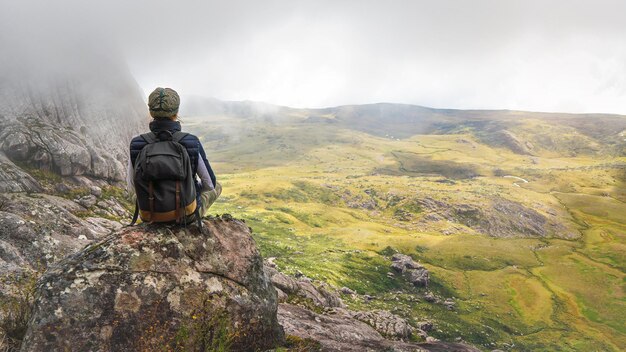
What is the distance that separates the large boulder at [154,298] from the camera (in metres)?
8.28

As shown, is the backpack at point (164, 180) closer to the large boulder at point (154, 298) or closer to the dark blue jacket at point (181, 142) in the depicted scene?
the dark blue jacket at point (181, 142)

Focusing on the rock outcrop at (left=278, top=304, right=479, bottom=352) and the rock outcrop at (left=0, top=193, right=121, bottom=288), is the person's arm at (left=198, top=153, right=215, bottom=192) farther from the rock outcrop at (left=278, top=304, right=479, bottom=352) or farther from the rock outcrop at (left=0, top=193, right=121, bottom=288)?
the rock outcrop at (left=0, top=193, right=121, bottom=288)

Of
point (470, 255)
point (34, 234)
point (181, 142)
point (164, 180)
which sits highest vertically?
point (181, 142)

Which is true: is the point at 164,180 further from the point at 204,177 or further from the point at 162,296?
the point at 162,296

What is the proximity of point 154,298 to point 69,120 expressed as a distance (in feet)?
123

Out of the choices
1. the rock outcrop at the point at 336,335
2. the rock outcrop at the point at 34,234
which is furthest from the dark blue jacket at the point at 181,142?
the rock outcrop at the point at 34,234

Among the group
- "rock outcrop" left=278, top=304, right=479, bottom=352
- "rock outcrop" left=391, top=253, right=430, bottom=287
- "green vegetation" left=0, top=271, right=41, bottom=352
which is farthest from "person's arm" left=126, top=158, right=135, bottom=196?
"rock outcrop" left=391, top=253, right=430, bottom=287

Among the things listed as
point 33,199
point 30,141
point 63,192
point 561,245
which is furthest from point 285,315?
point 561,245

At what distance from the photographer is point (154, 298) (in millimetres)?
9070

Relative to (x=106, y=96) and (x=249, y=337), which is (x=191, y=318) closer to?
(x=249, y=337)

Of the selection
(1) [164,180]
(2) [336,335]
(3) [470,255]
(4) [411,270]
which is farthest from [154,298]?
(3) [470,255]

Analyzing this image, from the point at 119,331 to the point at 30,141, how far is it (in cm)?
2977

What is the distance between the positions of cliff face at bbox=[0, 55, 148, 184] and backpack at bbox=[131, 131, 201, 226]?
2236cm

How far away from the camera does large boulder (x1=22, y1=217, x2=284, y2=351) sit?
828 cm
